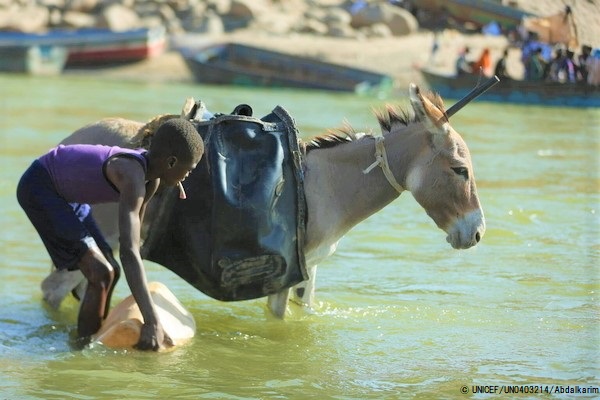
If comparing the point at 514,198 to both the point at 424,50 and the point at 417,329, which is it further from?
the point at 424,50

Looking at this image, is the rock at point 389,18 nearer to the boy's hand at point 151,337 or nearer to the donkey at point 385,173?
the donkey at point 385,173

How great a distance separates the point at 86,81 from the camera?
34.8 metres

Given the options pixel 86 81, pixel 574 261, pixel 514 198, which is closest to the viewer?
pixel 574 261

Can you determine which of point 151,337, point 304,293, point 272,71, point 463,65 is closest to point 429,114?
point 304,293

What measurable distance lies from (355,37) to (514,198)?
26.4 metres

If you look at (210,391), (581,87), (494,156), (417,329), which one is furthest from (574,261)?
(494,156)

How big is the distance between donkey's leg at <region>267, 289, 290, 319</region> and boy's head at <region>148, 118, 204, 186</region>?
1593 millimetres

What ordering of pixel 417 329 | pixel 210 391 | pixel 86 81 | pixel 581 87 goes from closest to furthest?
1. pixel 210 391
2. pixel 417 329
3. pixel 581 87
4. pixel 86 81

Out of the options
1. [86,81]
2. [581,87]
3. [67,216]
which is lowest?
[86,81]

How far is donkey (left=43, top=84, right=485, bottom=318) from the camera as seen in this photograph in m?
7.14

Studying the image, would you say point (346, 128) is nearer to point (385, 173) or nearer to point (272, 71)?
point (385, 173)

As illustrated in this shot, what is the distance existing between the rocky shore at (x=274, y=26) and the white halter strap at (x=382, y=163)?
27.5 m

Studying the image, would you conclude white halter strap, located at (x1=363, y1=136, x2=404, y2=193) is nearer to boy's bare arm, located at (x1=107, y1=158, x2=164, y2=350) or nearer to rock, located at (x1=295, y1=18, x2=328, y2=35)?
boy's bare arm, located at (x1=107, y1=158, x2=164, y2=350)

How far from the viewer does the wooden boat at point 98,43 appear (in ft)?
120
